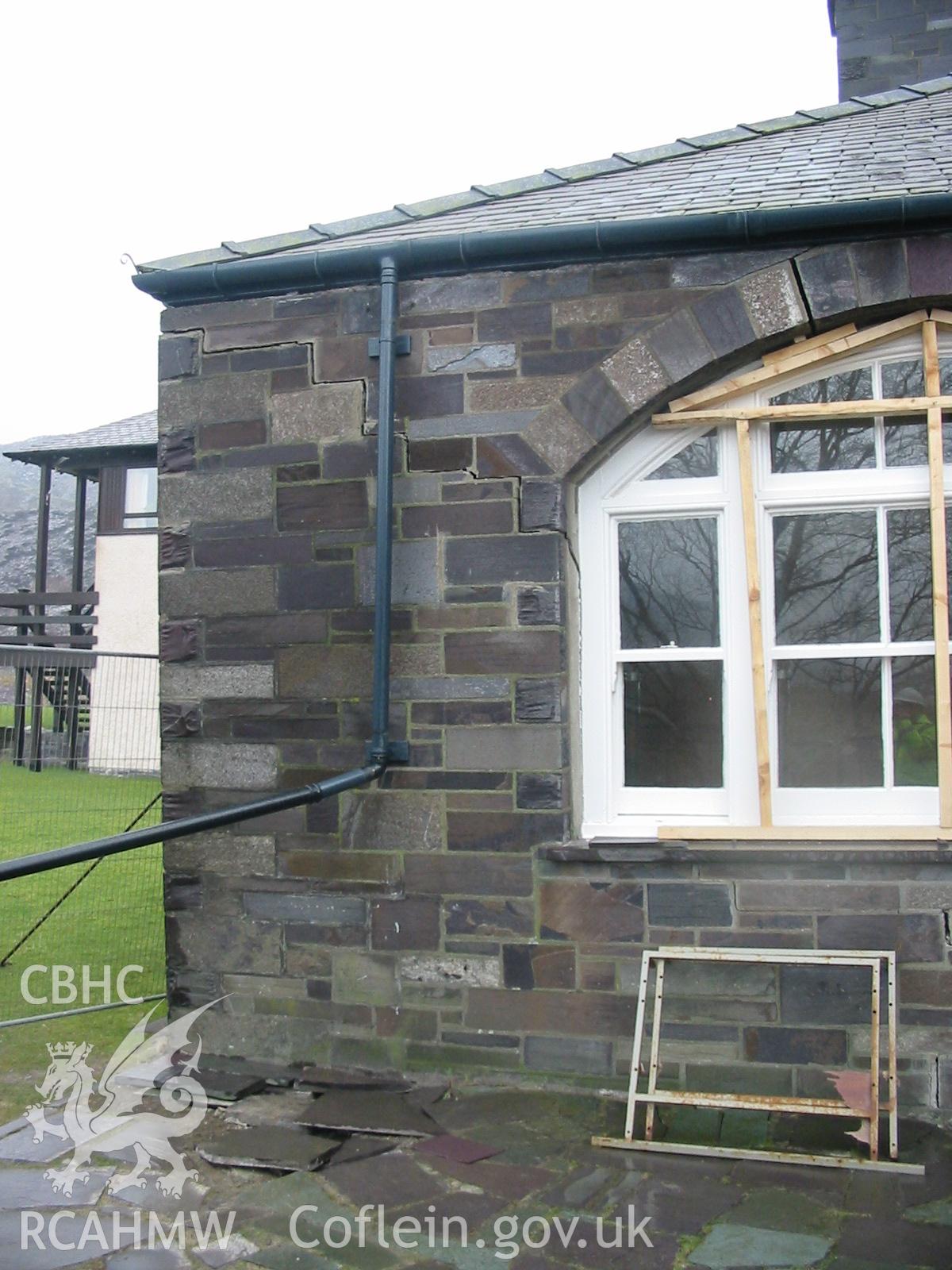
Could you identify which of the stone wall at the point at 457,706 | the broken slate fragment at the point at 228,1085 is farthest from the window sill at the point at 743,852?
the broken slate fragment at the point at 228,1085

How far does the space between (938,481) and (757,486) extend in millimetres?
686

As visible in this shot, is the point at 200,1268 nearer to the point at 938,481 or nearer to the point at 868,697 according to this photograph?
the point at 868,697

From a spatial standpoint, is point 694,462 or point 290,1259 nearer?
point 290,1259

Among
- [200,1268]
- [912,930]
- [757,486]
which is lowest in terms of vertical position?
[200,1268]

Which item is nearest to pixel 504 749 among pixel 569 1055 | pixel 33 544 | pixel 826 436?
pixel 569 1055

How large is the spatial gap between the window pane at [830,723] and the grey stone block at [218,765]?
216 cm

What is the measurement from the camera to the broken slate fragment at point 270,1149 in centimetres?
418

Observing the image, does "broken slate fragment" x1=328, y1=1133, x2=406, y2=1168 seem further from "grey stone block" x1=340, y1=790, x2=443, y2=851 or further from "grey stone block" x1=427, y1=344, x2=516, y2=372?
"grey stone block" x1=427, y1=344, x2=516, y2=372

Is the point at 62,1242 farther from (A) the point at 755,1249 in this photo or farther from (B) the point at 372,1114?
(A) the point at 755,1249

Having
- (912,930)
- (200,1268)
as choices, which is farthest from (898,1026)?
(200,1268)

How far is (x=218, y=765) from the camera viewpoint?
213 inches

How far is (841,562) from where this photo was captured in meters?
4.94

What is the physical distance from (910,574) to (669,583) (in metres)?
0.94

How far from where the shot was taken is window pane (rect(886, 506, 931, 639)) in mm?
4859
